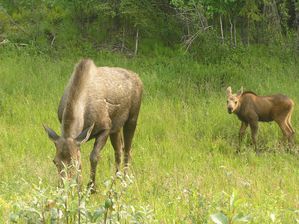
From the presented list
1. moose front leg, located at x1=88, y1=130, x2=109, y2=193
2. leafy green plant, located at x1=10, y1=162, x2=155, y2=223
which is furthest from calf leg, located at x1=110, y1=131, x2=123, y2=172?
leafy green plant, located at x1=10, y1=162, x2=155, y2=223

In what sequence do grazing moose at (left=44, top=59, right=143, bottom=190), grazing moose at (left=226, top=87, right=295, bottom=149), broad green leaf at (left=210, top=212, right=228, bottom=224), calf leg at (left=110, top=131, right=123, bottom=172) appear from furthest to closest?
grazing moose at (left=226, top=87, right=295, bottom=149), calf leg at (left=110, top=131, right=123, bottom=172), grazing moose at (left=44, top=59, right=143, bottom=190), broad green leaf at (left=210, top=212, right=228, bottom=224)

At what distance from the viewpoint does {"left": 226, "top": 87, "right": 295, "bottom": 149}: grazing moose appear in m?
11.1

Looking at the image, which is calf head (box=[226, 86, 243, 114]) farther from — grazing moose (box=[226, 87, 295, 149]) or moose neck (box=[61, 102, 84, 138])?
moose neck (box=[61, 102, 84, 138])

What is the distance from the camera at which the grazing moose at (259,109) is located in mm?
11125

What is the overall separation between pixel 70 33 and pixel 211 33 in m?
4.48

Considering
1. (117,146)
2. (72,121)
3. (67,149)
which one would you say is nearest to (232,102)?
(117,146)

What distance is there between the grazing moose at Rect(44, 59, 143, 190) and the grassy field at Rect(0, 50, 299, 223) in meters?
0.53

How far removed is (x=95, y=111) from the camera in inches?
312

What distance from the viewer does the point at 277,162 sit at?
9.61 meters

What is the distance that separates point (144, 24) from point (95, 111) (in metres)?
8.92

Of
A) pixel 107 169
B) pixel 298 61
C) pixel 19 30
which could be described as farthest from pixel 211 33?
pixel 107 169

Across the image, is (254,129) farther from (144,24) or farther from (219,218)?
(219,218)

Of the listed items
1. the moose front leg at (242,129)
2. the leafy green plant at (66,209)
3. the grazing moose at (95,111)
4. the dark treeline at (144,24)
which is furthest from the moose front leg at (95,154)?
the dark treeline at (144,24)

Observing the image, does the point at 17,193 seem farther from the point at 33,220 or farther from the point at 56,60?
the point at 56,60
